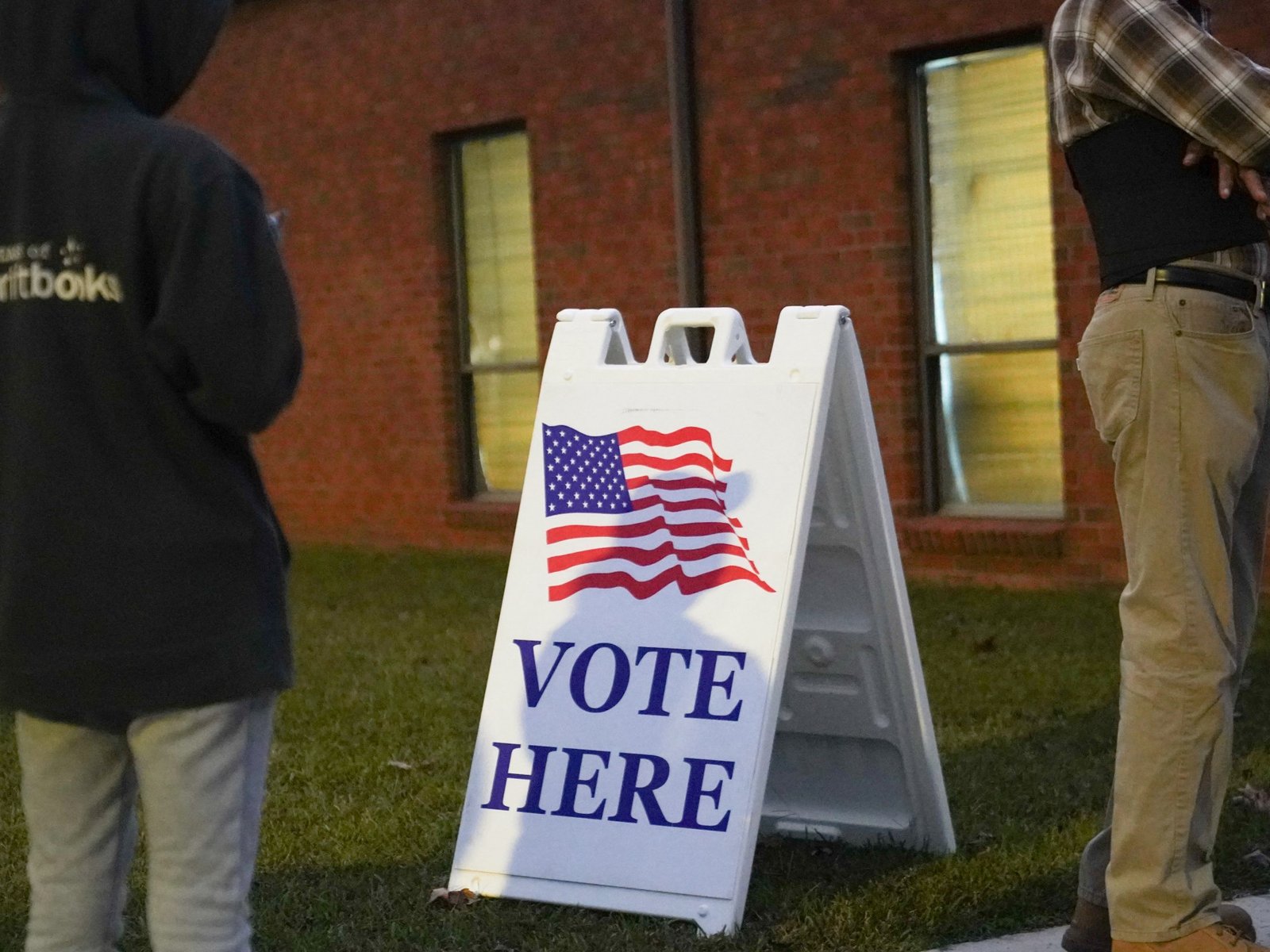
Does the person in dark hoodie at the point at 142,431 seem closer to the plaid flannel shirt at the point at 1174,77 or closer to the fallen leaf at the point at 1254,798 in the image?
the plaid flannel shirt at the point at 1174,77

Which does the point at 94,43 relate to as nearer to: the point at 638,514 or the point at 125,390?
the point at 125,390

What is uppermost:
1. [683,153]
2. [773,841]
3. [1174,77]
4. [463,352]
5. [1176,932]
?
[683,153]

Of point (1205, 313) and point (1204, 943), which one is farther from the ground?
point (1205, 313)

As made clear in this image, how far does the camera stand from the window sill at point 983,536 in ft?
31.8

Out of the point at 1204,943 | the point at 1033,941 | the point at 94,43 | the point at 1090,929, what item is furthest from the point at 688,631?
the point at 94,43

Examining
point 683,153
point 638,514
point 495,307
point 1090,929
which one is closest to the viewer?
point 1090,929

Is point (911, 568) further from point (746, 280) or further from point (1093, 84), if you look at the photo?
point (1093, 84)

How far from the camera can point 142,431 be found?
8.50 ft

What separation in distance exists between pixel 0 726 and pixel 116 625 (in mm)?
4710

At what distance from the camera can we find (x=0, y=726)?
695 centimetres

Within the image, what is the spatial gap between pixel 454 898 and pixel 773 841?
907 millimetres

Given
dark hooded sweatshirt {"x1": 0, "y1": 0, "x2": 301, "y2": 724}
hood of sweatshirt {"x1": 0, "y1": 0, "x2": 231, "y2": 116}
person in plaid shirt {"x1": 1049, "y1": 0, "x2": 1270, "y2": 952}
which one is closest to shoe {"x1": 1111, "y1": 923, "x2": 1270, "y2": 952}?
person in plaid shirt {"x1": 1049, "y1": 0, "x2": 1270, "y2": 952}

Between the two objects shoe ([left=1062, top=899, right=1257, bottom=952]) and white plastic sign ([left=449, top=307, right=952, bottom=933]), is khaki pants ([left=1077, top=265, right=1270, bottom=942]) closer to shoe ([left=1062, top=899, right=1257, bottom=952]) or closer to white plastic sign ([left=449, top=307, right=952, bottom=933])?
shoe ([left=1062, top=899, right=1257, bottom=952])

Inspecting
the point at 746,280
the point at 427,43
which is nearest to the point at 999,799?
the point at 746,280
